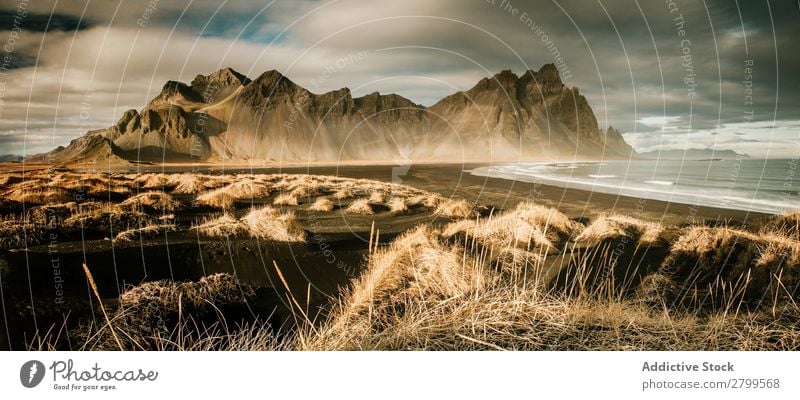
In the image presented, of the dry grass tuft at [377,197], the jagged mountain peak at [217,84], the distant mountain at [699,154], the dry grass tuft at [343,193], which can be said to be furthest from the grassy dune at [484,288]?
the jagged mountain peak at [217,84]

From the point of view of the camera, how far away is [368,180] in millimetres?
4637

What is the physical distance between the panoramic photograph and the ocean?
143 millimetres

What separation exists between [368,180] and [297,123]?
106 centimetres

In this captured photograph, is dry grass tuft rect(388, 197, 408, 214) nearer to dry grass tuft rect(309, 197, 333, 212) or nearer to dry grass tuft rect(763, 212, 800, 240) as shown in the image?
dry grass tuft rect(309, 197, 333, 212)

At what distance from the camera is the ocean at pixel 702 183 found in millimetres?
4598

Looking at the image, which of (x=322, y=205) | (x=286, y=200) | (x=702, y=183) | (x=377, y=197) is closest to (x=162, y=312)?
(x=286, y=200)

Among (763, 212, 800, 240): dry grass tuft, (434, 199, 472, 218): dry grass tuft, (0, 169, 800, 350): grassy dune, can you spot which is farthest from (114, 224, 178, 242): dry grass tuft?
(763, 212, 800, 240): dry grass tuft

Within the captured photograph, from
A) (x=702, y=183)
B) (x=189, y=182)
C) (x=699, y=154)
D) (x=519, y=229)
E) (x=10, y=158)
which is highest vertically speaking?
(x=699, y=154)

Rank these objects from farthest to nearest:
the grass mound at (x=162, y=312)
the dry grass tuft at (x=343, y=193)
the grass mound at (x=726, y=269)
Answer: the dry grass tuft at (x=343, y=193), the grass mound at (x=726, y=269), the grass mound at (x=162, y=312)

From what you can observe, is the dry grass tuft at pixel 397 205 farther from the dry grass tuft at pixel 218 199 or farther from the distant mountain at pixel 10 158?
the distant mountain at pixel 10 158

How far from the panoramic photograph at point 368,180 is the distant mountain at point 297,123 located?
0.11ft

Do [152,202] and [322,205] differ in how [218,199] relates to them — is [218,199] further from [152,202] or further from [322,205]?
[322,205]
